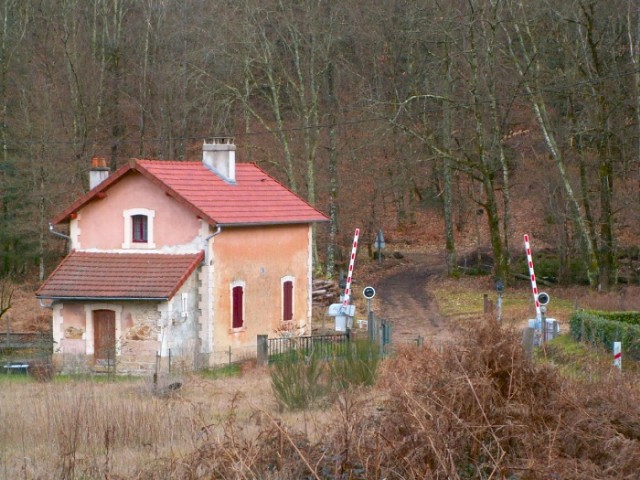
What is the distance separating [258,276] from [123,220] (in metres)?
4.21

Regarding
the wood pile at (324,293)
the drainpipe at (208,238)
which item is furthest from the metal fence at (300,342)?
the wood pile at (324,293)

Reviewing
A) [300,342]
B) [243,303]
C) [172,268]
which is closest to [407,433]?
[300,342]

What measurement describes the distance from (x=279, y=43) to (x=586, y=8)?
18.2 metres

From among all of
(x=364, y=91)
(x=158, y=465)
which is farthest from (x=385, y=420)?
(x=364, y=91)

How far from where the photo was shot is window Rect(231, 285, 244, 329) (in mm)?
27862

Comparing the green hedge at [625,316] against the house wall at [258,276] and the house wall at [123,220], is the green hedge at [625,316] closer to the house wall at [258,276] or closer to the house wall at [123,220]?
the house wall at [258,276]

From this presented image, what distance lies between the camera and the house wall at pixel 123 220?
2705 centimetres

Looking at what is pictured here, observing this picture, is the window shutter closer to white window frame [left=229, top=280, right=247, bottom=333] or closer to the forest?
white window frame [left=229, top=280, right=247, bottom=333]

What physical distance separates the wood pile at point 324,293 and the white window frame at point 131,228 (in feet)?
32.6

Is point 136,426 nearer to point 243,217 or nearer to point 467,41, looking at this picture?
point 243,217

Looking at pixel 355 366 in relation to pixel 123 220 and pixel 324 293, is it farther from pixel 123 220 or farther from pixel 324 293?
pixel 324 293

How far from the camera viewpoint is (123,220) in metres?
27.5

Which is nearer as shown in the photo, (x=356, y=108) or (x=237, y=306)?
(x=237, y=306)

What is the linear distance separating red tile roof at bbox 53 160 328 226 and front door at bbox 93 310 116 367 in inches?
130
